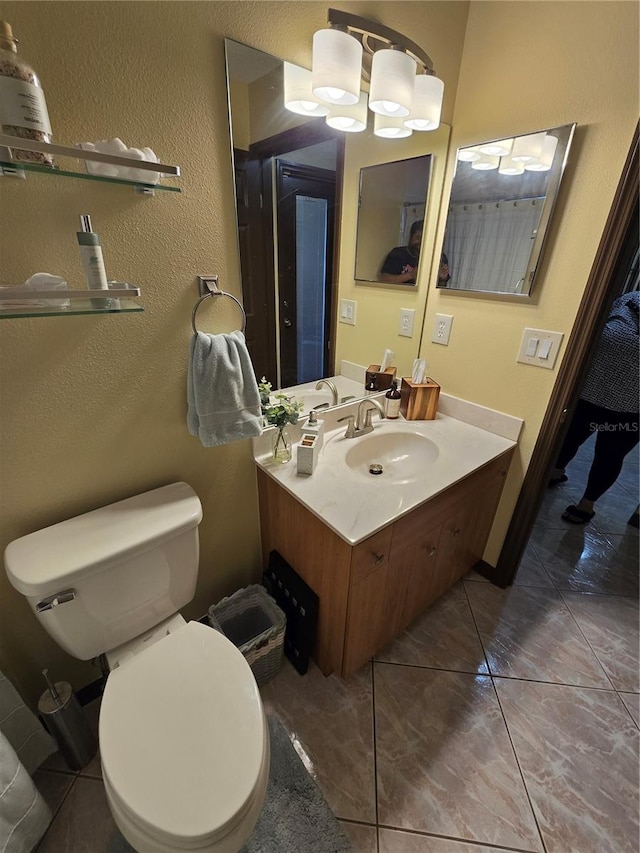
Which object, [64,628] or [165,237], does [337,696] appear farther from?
[165,237]

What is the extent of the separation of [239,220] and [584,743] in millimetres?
2018

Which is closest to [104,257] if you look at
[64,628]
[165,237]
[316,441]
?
[165,237]

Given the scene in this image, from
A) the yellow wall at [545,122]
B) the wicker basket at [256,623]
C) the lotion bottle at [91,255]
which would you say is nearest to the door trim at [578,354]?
the yellow wall at [545,122]

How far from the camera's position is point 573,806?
1.09 meters

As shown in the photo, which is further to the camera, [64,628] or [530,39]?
[530,39]

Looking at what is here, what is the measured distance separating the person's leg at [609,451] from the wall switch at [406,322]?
1.29 meters

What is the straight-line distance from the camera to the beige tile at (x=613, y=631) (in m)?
1.45

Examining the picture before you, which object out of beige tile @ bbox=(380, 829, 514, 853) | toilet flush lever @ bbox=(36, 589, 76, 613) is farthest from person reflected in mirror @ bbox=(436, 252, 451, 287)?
beige tile @ bbox=(380, 829, 514, 853)

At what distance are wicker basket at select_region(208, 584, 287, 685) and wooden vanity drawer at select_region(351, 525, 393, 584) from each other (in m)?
0.43

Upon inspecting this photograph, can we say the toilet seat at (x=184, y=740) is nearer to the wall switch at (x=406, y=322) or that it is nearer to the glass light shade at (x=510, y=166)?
the wall switch at (x=406, y=322)

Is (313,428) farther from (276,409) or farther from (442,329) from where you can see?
(442,329)

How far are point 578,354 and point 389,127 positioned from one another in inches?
40.4

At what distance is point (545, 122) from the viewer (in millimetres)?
1206

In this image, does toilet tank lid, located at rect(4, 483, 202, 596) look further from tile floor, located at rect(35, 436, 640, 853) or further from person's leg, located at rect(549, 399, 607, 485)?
person's leg, located at rect(549, 399, 607, 485)
